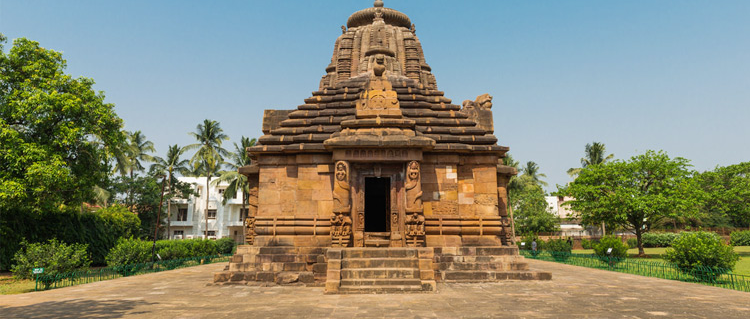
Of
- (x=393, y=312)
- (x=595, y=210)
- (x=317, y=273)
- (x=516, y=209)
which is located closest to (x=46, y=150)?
(x=317, y=273)

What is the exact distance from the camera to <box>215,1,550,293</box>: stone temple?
12.4 m

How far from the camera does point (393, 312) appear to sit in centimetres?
816

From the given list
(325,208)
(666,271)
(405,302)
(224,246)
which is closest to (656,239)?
(666,271)

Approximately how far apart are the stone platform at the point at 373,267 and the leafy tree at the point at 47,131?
1118cm

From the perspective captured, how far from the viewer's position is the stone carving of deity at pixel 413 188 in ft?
42.8

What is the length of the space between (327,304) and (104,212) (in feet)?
101

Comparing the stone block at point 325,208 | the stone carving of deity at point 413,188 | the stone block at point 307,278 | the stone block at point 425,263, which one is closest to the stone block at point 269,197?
the stone block at point 325,208

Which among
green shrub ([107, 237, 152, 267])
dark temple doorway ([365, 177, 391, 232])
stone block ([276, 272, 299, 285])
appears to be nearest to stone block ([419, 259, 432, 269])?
stone block ([276, 272, 299, 285])

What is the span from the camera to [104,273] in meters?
17.5

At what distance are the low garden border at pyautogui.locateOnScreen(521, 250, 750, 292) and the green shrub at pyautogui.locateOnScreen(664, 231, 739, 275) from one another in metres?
0.19

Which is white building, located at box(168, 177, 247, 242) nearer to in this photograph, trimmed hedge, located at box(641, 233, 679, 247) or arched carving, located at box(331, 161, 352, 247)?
arched carving, located at box(331, 161, 352, 247)

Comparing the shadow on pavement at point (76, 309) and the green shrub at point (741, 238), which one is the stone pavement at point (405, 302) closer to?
the shadow on pavement at point (76, 309)

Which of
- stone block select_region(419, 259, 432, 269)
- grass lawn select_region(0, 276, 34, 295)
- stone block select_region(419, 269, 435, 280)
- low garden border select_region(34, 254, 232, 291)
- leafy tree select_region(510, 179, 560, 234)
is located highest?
leafy tree select_region(510, 179, 560, 234)

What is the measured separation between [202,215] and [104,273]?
3657cm
